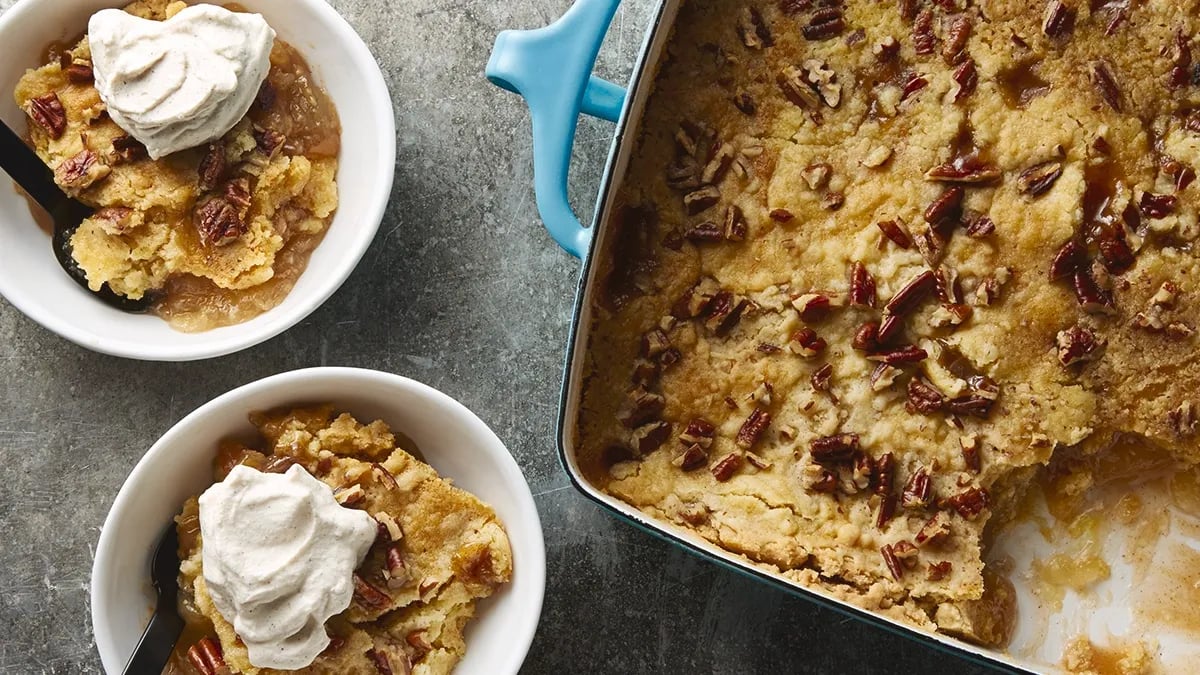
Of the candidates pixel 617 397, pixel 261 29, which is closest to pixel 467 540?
pixel 617 397

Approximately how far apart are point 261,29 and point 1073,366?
5.44 feet

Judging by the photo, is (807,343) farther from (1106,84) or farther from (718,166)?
(1106,84)

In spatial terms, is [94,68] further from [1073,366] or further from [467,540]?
[1073,366]

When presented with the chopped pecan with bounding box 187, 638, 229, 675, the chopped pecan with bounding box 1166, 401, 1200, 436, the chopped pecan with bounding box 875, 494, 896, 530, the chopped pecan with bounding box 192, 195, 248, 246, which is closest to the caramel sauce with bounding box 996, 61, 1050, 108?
the chopped pecan with bounding box 1166, 401, 1200, 436

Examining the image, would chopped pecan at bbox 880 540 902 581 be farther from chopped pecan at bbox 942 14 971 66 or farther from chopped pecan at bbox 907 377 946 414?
chopped pecan at bbox 942 14 971 66

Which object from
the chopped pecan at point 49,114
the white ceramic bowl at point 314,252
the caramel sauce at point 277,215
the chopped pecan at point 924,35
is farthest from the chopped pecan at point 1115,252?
the chopped pecan at point 49,114

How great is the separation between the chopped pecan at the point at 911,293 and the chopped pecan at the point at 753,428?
0.29 meters

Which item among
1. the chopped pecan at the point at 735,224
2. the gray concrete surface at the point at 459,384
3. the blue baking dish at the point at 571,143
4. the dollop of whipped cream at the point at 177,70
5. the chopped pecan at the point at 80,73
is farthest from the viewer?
the gray concrete surface at the point at 459,384

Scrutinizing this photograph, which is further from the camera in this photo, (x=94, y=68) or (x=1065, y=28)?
(x=94, y=68)

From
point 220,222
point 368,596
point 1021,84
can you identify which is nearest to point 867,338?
point 1021,84

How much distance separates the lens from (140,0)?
2205 mm

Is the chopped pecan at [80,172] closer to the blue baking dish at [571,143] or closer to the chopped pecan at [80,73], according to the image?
the chopped pecan at [80,73]

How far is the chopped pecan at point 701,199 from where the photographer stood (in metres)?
1.95

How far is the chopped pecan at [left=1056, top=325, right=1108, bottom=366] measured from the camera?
6.09 ft
